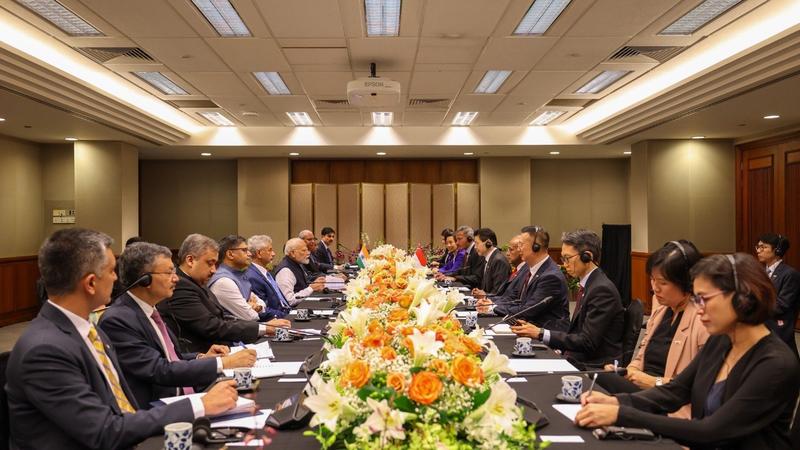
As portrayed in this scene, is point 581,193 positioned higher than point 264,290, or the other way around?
point 581,193

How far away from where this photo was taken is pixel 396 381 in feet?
5.00

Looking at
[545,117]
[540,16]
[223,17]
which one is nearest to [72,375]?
[223,17]

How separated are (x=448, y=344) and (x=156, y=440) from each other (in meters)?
1.11

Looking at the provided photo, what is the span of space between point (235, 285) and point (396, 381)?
3.76 m

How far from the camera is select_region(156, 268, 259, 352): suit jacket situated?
4016 mm

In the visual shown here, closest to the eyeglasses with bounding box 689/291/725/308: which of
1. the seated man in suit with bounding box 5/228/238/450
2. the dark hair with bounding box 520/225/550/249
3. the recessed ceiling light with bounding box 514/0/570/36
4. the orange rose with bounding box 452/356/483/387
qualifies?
the orange rose with bounding box 452/356/483/387

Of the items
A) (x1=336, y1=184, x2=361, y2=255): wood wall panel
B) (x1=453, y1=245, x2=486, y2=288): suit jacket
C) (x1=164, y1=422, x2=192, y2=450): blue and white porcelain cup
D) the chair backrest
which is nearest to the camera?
(x1=164, y1=422, x2=192, y2=450): blue and white porcelain cup

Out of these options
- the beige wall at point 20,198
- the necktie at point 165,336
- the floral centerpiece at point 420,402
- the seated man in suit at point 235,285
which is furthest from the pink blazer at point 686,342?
the beige wall at point 20,198

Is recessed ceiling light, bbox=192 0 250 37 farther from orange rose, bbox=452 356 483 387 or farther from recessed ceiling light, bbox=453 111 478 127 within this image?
recessed ceiling light, bbox=453 111 478 127

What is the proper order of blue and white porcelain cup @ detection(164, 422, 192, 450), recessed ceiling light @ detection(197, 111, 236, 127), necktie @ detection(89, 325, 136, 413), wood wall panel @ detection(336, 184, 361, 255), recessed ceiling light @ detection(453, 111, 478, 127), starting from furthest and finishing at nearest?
1. wood wall panel @ detection(336, 184, 361, 255)
2. recessed ceiling light @ detection(453, 111, 478, 127)
3. recessed ceiling light @ detection(197, 111, 236, 127)
4. necktie @ detection(89, 325, 136, 413)
5. blue and white porcelain cup @ detection(164, 422, 192, 450)

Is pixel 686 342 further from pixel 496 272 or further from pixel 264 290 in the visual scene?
pixel 496 272

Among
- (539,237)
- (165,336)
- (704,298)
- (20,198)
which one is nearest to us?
(704,298)

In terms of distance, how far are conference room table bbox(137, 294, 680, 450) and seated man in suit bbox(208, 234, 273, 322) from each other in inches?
43.4

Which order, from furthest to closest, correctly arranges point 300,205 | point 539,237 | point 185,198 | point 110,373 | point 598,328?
point 185,198
point 300,205
point 539,237
point 598,328
point 110,373
